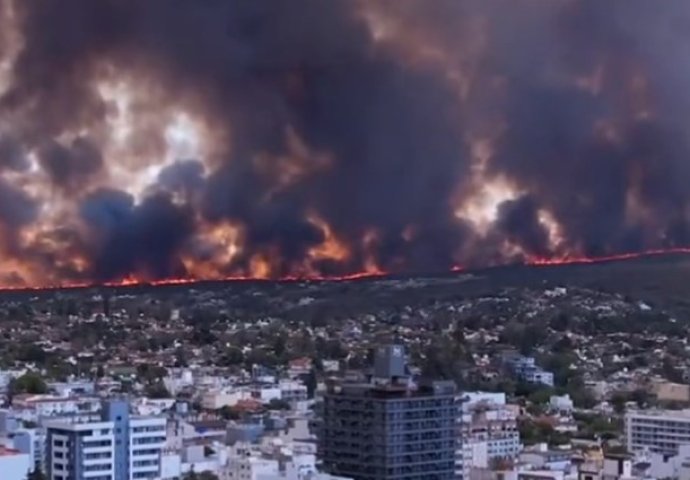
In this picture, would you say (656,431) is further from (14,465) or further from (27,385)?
(14,465)

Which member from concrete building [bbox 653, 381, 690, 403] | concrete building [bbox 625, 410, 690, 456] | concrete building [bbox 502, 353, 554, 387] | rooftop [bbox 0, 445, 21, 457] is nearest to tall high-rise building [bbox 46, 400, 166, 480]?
rooftop [bbox 0, 445, 21, 457]

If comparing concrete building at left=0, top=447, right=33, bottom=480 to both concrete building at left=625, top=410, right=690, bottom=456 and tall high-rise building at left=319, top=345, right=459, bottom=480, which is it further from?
concrete building at left=625, top=410, right=690, bottom=456

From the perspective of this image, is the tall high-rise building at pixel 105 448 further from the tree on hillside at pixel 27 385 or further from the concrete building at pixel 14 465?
the tree on hillside at pixel 27 385

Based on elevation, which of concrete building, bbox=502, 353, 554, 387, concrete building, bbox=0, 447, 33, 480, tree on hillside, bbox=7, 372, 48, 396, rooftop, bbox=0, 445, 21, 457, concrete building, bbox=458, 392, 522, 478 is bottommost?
concrete building, bbox=0, 447, 33, 480

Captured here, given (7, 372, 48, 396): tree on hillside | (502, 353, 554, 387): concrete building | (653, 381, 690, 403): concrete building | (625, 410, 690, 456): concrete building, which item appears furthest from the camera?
(502, 353, 554, 387): concrete building

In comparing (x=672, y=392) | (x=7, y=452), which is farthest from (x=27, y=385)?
(x=7, y=452)

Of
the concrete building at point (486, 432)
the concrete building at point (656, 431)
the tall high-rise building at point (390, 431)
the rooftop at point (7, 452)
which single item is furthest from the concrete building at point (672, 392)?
the rooftop at point (7, 452)
